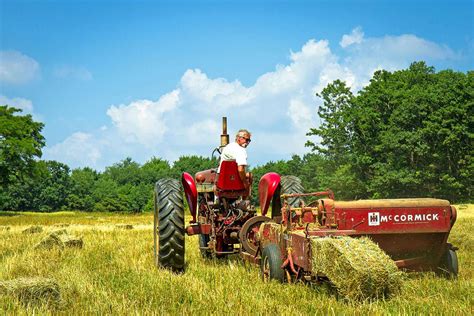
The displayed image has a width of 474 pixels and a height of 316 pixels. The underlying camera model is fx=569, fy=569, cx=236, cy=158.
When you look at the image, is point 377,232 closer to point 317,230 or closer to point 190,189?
point 317,230

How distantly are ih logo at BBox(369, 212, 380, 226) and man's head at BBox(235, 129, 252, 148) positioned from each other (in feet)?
8.46

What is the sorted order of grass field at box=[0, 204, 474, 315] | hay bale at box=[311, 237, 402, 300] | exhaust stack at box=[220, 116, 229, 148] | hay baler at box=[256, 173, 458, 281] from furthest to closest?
exhaust stack at box=[220, 116, 229, 148], hay baler at box=[256, 173, 458, 281], hay bale at box=[311, 237, 402, 300], grass field at box=[0, 204, 474, 315]

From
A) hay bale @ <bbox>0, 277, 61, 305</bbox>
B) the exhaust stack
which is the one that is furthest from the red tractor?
hay bale @ <bbox>0, 277, 61, 305</bbox>

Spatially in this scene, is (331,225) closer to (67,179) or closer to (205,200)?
(205,200)

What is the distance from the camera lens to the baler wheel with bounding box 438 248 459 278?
22.4 feet

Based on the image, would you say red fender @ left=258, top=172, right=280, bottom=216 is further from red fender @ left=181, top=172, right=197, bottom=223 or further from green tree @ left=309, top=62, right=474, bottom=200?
green tree @ left=309, top=62, right=474, bottom=200

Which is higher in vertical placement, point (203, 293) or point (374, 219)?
point (374, 219)

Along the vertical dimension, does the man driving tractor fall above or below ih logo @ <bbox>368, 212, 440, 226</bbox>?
above

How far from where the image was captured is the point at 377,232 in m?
6.27

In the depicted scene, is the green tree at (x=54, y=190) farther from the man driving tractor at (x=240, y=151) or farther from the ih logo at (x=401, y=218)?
the ih logo at (x=401, y=218)

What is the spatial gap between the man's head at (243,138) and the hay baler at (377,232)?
5.68 feet

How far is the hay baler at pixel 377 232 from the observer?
6.20 meters

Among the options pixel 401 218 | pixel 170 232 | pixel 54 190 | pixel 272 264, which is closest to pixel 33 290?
pixel 272 264

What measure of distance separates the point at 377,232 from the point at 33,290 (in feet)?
11.9
